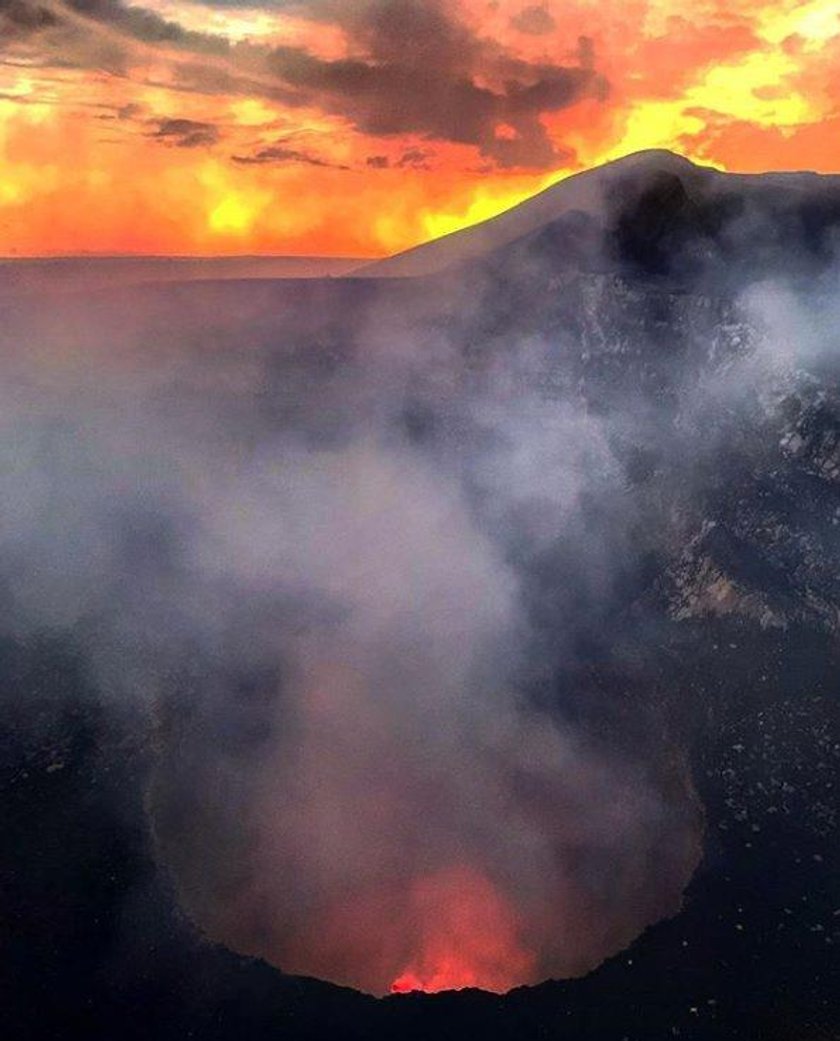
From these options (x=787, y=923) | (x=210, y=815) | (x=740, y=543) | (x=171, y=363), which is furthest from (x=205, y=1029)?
(x=171, y=363)

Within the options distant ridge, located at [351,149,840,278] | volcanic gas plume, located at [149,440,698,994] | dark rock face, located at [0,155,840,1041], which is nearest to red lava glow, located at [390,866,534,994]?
volcanic gas plume, located at [149,440,698,994]

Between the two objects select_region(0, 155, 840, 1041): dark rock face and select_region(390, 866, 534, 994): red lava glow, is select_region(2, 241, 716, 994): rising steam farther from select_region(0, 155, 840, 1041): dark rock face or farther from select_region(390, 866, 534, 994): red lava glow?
select_region(0, 155, 840, 1041): dark rock face

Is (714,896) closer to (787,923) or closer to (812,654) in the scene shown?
(787,923)

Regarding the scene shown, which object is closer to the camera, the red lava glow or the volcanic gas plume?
the red lava glow

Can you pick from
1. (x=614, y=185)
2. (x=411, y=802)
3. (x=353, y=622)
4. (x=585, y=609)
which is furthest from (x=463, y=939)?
(x=614, y=185)

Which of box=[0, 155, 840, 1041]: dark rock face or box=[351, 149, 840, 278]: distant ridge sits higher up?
box=[351, 149, 840, 278]: distant ridge

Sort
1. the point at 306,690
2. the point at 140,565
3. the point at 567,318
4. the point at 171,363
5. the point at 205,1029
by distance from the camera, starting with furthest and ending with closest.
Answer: the point at 171,363, the point at 567,318, the point at 140,565, the point at 306,690, the point at 205,1029

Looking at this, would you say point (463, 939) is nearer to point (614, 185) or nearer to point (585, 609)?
point (585, 609)
